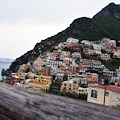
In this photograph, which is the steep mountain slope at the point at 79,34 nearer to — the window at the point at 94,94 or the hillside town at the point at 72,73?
the hillside town at the point at 72,73

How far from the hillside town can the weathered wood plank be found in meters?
27.7

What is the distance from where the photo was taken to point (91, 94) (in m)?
13.4

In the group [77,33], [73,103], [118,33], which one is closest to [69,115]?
[73,103]

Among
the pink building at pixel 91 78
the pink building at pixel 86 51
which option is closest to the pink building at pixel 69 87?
the pink building at pixel 91 78

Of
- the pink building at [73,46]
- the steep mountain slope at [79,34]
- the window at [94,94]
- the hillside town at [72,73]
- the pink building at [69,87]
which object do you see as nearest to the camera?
the window at [94,94]

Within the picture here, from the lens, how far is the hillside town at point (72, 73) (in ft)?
117

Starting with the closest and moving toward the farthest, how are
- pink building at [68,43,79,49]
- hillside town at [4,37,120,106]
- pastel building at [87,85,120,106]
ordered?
pastel building at [87,85,120,106]
hillside town at [4,37,120,106]
pink building at [68,43,79,49]

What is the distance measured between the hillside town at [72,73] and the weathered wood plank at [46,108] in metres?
27.7

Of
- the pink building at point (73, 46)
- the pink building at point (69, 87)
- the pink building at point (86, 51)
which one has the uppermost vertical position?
the pink building at point (73, 46)

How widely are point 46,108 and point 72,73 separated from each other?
44.7 metres

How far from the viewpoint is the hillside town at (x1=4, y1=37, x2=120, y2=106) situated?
35.7 metres

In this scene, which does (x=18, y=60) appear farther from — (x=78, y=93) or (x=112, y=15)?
(x=112, y=15)

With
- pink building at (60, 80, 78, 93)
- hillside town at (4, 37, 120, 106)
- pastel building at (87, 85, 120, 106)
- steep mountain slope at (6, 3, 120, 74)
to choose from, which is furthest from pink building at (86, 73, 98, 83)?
steep mountain slope at (6, 3, 120, 74)

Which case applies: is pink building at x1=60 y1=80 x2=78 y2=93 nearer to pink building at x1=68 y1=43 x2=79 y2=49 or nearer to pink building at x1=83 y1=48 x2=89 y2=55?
pink building at x1=83 y1=48 x2=89 y2=55
